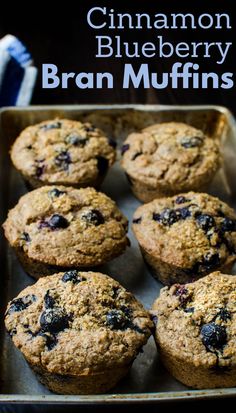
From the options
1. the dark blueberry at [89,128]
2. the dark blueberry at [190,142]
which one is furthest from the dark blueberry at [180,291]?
the dark blueberry at [89,128]

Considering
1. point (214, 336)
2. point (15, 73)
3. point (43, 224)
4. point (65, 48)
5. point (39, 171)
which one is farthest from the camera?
point (65, 48)

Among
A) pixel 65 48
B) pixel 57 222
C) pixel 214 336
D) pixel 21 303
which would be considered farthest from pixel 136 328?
pixel 65 48

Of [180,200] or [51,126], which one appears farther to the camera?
[51,126]

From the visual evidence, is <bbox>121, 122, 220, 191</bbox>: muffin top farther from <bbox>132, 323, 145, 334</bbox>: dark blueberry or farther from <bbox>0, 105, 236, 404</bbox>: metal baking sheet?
<bbox>132, 323, 145, 334</bbox>: dark blueberry

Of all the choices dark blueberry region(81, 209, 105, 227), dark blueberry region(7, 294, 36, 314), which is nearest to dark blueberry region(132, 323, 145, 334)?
dark blueberry region(7, 294, 36, 314)

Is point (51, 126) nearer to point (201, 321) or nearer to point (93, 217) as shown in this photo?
point (93, 217)

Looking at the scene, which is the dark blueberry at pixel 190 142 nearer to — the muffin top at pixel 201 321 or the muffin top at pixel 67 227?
the muffin top at pixel 67 227
